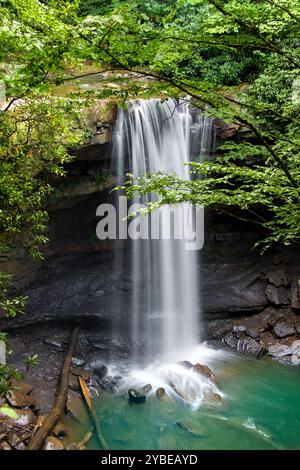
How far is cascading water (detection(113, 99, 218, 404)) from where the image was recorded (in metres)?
9.69

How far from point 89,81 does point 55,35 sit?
28.8 ft

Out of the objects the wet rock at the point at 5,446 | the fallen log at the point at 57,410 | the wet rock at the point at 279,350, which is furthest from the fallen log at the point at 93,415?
the wet rock at the point at 279,350

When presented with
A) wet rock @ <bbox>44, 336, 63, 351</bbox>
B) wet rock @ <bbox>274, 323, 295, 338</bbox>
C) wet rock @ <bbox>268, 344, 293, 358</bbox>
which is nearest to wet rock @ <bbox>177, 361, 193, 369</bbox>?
wet rock @ <bbox>268, 344, 293, 358</bbox>

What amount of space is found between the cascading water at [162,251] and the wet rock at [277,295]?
2230mm

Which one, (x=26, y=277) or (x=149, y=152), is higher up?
(x=149, y=152)

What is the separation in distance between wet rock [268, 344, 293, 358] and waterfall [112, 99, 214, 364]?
2.15 metres

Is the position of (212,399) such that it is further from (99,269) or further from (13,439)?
(99,269)

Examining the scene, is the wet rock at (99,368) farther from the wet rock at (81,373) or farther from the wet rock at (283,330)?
the wet rock at (283,330)

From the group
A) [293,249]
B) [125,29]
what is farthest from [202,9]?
[125,29]

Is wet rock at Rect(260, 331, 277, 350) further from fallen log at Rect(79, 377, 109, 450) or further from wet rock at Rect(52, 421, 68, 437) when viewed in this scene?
wet rock at Rect(52, 421, 68, 437)

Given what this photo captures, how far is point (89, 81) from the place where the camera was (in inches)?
431

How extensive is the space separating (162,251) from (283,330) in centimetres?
420

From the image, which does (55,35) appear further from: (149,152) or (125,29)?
(149,152)

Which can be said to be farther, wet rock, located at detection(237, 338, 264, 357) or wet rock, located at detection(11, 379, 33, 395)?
wet rock, located at detection(237, 338, 264, 357)
